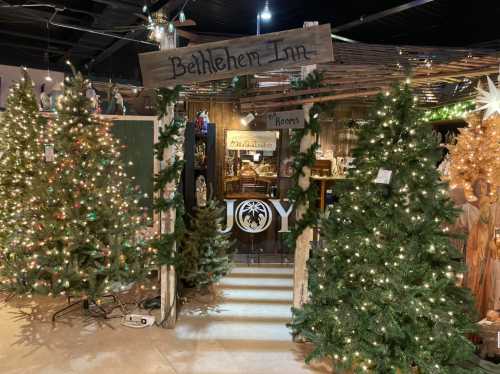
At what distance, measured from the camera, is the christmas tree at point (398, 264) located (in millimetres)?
2510

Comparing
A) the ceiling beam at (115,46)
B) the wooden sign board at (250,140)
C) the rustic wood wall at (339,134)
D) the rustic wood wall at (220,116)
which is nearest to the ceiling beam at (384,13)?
the rustic wood wall at (339,134)

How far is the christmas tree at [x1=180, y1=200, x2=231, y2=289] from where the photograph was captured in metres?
4.21

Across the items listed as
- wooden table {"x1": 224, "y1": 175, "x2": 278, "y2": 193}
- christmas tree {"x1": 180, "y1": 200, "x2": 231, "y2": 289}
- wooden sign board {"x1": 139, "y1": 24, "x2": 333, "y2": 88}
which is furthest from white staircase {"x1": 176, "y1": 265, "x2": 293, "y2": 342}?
wooden sign board {"x1": 139, "y1": 24, "x2": 333, "y2": 88}

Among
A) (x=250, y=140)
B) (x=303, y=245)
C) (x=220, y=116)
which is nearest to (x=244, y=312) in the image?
(x=303, y=245)

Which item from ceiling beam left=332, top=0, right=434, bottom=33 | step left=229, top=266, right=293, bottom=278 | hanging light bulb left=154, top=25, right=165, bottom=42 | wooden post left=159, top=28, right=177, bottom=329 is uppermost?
ceiling beam left=332, top=0, right=434, bottom=33

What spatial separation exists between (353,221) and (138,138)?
9.15 feet

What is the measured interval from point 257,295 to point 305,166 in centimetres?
198

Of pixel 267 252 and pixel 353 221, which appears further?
pixel 267 252

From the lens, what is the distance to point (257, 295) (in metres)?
4.44

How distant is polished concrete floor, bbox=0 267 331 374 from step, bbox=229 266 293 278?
2.65 ft

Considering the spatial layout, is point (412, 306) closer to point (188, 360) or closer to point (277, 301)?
point (188, 360)

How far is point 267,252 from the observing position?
5949mm

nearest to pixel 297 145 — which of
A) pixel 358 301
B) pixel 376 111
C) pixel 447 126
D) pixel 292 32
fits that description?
pixel 376 111

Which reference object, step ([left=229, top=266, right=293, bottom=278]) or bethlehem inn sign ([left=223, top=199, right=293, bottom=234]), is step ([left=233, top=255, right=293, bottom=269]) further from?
A: bethlehem inn sign ([left=223, top=199, right=293, bottom=234])
